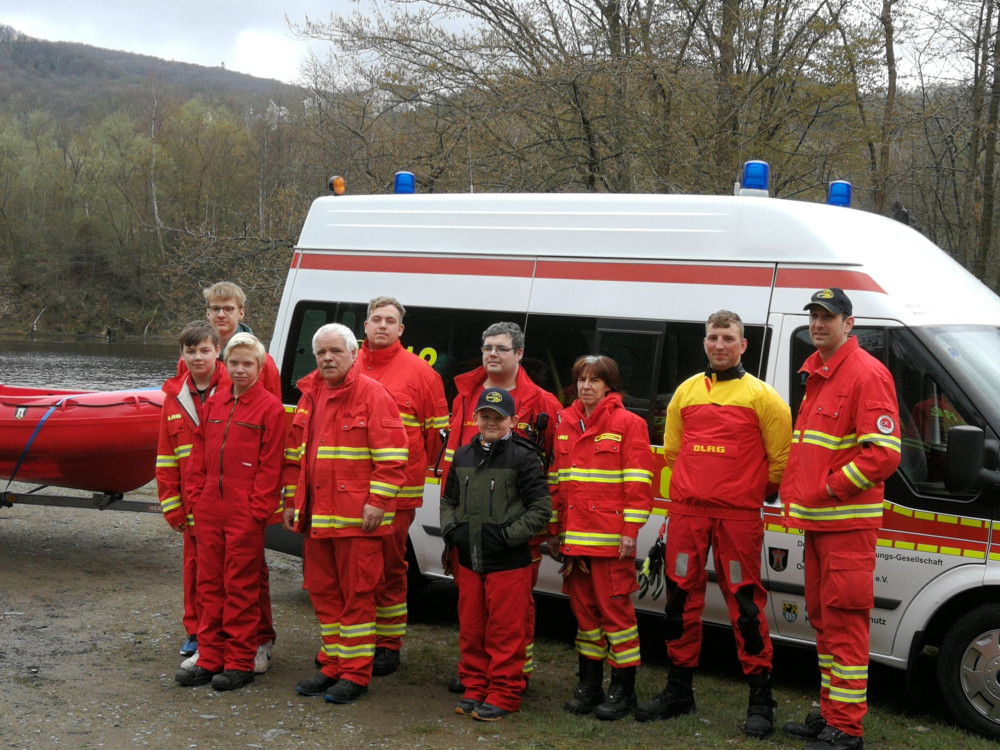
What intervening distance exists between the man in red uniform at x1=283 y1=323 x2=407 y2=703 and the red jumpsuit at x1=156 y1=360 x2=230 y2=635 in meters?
0.60

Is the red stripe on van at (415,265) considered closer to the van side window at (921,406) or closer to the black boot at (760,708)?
the van side window at (921,406)

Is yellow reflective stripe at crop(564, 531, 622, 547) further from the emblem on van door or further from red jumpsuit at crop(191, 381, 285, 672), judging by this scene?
red jumpsuit at crop(191, 381, 285, 672)

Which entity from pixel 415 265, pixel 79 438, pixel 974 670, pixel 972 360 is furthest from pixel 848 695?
pixel 79 438

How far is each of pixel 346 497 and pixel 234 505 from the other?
0.63 meters

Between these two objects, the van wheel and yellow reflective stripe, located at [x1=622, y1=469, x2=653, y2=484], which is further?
yellow reflective stripe, located at [x1=622, y1=469, x2=653, y2=484]

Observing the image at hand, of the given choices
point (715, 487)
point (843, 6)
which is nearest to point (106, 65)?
point (843, 6)

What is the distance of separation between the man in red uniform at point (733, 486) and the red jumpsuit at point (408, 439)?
4.48 ft

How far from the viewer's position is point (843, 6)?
14.3 meters

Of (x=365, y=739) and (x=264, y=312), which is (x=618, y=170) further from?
(x=365, y=739)

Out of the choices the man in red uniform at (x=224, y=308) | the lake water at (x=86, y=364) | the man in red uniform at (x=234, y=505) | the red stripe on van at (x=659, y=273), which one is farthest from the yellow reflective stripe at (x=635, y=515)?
the lake water at (x=86, y=364)

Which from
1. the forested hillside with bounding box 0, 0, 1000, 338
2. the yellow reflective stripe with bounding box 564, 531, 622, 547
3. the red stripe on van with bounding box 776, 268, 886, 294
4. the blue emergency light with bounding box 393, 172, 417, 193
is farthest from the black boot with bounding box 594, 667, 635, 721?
the forested hillside with bounding box 0, 0, 1000, 338

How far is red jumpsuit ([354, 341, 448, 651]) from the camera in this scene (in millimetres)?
5527

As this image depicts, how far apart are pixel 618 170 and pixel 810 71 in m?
2.96

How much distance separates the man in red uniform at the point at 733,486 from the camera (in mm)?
4781
